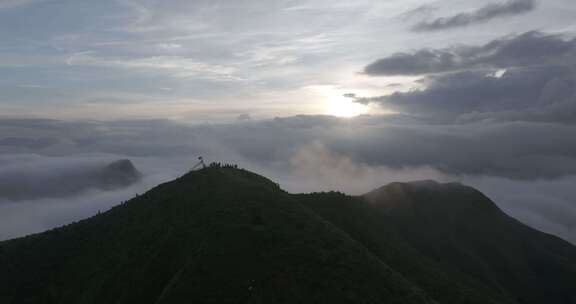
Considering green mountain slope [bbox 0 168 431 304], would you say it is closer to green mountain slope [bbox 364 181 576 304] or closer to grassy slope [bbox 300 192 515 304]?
grassy slope [bbox 300 192 515 304]

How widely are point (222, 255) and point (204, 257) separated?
5.64 ft

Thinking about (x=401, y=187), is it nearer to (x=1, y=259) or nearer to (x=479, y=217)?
(x=479, y=217)

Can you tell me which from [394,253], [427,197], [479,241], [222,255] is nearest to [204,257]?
[222,255]

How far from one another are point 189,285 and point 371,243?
39.8m

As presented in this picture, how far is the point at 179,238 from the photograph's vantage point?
44562 millimetres

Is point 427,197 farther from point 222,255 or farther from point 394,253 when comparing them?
point 222,255

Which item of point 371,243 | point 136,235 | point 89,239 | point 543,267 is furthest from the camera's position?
point 543,267

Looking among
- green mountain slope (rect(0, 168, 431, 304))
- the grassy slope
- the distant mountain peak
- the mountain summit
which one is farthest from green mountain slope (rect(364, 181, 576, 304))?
green mountain slope (rect(0, 168, 431, 304))

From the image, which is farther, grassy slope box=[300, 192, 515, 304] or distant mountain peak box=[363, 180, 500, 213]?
distant mountain peak box=[363, 180, 500, 213]

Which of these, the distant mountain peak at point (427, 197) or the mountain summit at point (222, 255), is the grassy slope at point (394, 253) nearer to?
the mountain summit at point (222, 255)

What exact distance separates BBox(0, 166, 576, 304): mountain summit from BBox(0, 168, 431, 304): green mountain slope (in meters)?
0.13

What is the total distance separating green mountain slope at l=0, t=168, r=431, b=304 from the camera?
33.2 meters

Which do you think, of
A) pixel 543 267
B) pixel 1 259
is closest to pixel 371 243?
pixel 1 259

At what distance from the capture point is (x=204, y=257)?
122 ft
